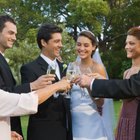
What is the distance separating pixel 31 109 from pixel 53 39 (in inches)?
64.8

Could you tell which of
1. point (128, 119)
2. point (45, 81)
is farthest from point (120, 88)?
point (128, 119)

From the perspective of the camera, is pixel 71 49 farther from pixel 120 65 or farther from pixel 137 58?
pixel 137 58

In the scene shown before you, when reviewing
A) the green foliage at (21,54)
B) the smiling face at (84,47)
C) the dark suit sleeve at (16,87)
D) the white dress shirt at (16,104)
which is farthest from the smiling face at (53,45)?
the green foliage at (21,54)

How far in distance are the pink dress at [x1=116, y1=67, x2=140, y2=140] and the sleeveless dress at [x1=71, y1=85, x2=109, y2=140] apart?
16.2 inches

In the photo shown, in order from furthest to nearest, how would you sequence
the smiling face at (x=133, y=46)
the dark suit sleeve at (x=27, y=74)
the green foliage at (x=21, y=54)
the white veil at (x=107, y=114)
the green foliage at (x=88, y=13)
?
the green foliage at (x=88, y=13) < the green foliage at (x=21, y=54) < the white veil at (x=107, y=114) < the dark suit sleeve at (x=27, y=74) < the smiling face at (x=133, y=46)

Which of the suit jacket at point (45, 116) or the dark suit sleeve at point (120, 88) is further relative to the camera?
Answer: the suit jacket at point (45, 116)

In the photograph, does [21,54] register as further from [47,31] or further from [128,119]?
[128,119]

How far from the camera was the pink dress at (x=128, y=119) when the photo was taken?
474 cm

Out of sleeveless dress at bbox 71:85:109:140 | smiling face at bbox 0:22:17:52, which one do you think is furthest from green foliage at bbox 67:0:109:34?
smiling face at bbox 0:22:17:52

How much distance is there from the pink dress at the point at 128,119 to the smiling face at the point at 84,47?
64 cm

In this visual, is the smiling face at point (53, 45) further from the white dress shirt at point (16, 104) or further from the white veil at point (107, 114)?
the white dress shirt at point (16, 104)

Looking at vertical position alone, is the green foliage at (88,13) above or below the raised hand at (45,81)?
above

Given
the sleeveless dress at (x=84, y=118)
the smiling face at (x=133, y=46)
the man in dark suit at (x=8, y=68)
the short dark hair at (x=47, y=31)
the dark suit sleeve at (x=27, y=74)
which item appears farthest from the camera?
the sleeveless dress at (x=84, y=118)

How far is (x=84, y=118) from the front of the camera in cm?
541
